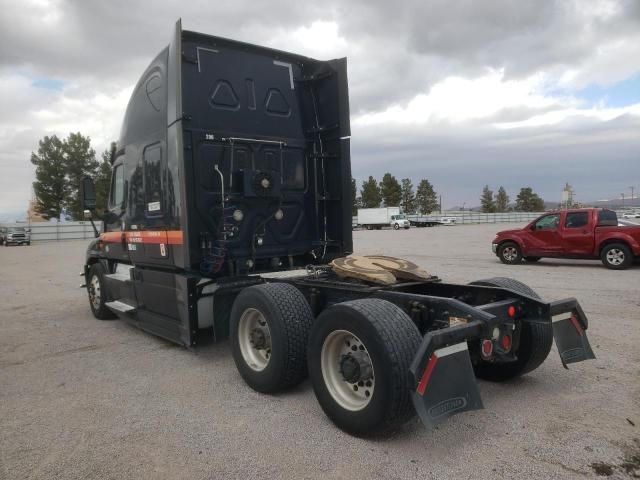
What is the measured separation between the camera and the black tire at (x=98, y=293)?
7.75 m

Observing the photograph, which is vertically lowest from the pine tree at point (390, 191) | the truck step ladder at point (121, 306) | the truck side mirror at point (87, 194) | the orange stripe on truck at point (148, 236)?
the truck step ladder at point (121, 306)

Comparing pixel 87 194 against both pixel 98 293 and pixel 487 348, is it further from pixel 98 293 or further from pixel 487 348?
pixel 487 348

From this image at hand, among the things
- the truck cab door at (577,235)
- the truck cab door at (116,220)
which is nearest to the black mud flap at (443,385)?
the truck cab door at (116,220)

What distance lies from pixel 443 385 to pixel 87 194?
6296 mm

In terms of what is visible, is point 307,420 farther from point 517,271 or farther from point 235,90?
point 517,271

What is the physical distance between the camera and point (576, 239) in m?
13.4

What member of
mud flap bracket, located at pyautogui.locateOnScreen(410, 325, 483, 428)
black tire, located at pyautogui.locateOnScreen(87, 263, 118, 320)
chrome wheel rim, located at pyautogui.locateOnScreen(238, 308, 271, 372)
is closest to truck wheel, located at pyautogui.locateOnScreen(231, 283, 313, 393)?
chrome wheel rim, located at pyautogui.locateOnScreen(238, 308, 271, 372)

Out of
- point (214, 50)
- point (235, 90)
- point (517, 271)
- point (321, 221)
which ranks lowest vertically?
point (517, 271)

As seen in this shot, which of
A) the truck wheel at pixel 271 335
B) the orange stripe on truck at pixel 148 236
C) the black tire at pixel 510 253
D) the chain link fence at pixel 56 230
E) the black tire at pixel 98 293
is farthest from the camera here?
the chain link fence at pixel 56 230

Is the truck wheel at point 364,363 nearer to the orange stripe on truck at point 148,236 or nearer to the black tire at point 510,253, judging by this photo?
the orange stripe on truck at point 148,236

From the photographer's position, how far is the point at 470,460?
312 centimetres

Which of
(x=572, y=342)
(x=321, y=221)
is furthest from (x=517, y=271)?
(x=572, y=342)

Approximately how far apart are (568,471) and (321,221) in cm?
412

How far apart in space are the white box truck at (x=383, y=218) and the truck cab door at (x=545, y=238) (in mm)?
40739
